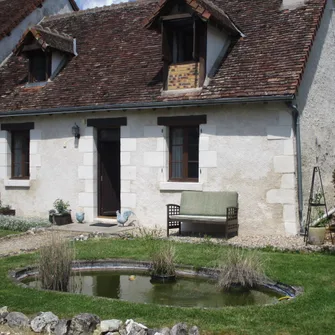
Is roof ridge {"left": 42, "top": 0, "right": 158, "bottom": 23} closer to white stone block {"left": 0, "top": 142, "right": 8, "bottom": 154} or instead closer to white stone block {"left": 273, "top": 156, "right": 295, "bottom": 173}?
white stone block {"left": 0, "top": 142, "right": 8, "bottom": 154}

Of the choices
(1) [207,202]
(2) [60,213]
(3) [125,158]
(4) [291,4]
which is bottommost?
(2) [60,213]

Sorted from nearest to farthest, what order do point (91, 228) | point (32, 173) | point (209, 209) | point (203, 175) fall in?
1. point (209, 209)
2. point (203, 175)
3. point (91, 228)
4. point (32, 173)

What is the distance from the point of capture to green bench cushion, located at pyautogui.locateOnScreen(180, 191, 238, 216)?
463 inches

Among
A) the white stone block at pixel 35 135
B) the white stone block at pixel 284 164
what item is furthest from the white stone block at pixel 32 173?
the white stone block at pixel 284 164

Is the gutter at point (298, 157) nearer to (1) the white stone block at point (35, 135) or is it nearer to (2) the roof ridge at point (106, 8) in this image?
Answer: (1) the white stone block at point (35, 135)

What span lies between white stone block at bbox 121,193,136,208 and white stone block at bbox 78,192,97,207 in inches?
39.2

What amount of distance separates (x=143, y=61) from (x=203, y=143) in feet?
11.6

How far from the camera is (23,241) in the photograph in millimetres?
11484

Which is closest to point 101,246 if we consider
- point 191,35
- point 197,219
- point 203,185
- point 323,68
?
point 197,219

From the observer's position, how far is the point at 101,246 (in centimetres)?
1044

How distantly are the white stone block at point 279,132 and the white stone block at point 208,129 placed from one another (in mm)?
1339

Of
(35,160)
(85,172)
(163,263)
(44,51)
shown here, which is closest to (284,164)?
Result: (163,263)

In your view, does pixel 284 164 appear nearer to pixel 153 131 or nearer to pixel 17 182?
pixel 153 131

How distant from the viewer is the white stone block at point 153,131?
1299 centimetres
